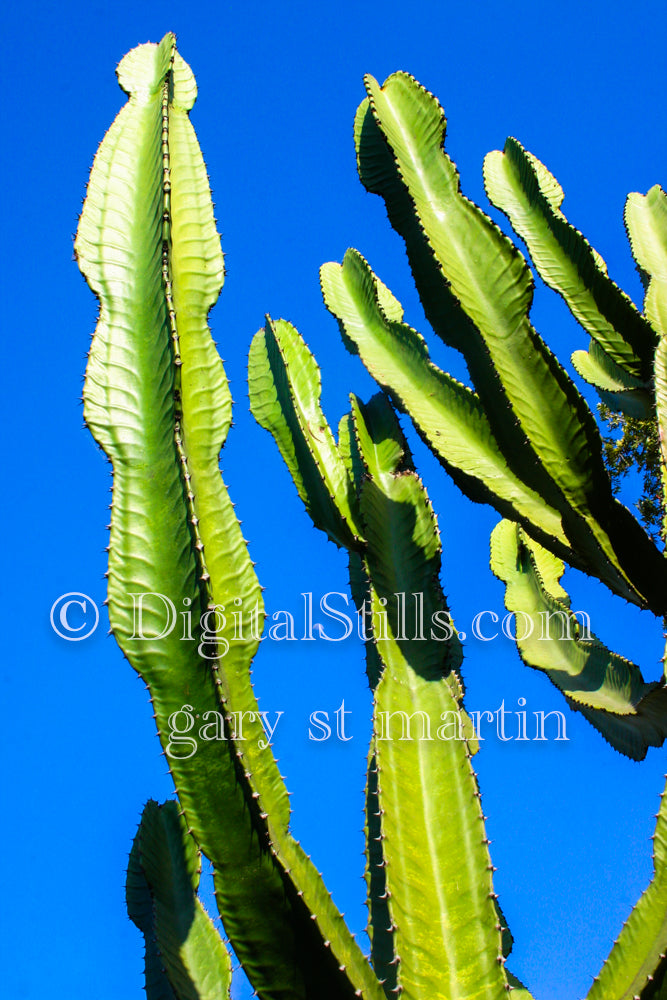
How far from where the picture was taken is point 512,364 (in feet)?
8.38

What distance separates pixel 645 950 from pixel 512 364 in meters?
1.43

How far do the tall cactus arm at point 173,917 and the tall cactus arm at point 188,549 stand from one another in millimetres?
632

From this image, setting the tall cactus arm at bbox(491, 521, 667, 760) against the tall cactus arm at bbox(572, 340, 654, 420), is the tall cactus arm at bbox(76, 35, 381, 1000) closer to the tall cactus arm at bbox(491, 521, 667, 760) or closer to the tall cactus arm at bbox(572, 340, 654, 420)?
the tall cactus arm at bbox(491, 521, 667, 760)

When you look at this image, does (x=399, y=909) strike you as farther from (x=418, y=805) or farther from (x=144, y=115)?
(x=144, y=115)

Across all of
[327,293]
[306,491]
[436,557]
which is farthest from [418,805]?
[327,293]

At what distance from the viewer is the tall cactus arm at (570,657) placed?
275 centimetres

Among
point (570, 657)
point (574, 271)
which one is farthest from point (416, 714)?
point (574, 271)

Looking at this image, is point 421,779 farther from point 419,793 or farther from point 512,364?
point 512,364

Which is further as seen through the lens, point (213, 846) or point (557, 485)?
point (557, 485)

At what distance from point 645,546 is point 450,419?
635 millimetres

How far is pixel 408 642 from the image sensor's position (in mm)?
2385

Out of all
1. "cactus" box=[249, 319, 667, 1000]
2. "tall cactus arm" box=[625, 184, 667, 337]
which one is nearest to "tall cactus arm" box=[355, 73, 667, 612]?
"cactus" box=[249, 319, 667, 1000]

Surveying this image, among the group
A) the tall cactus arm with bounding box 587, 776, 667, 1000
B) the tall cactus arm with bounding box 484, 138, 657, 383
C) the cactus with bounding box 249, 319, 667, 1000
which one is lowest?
the tall cactus arm with bounding box 587, 776, 667, 1000

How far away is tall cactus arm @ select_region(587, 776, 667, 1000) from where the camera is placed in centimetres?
179
